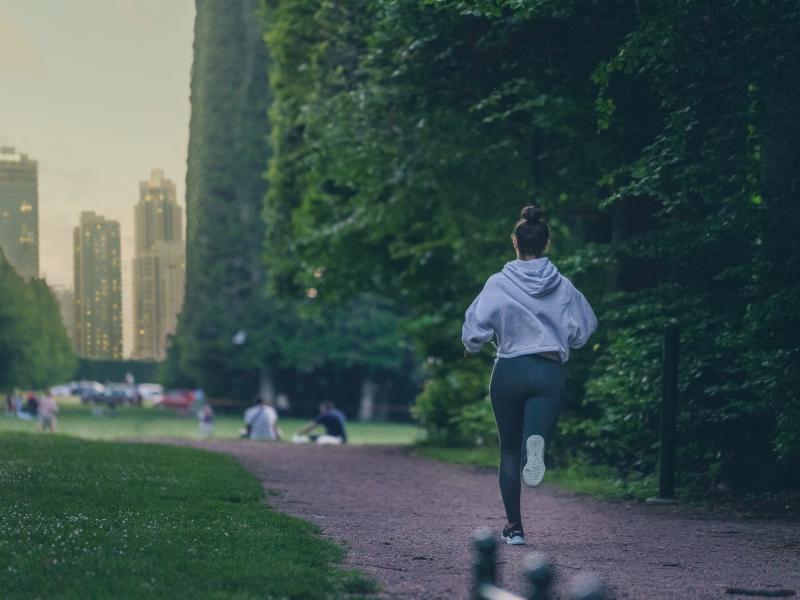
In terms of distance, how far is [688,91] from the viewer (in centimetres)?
1073

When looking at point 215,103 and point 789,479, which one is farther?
point 215,103

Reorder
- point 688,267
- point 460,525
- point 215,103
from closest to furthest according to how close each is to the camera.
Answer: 1. point 460,525
2. point 688,267
3. point 215,103

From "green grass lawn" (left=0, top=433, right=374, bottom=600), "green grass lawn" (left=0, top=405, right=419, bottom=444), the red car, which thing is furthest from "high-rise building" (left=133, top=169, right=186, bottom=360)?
the red car

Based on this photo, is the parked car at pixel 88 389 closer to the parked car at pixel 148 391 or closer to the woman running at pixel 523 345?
the parked car at pixel 148 391

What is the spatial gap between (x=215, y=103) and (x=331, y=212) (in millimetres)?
39033

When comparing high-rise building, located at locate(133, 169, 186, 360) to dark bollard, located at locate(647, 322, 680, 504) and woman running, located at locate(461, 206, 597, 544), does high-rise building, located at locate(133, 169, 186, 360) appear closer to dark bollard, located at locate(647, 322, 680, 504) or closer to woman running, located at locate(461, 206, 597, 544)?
dark bollard, located at locate(647, 322, 680, 504)

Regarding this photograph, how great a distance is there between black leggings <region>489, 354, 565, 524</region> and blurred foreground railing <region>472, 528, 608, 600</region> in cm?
352

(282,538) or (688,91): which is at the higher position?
(688,91)

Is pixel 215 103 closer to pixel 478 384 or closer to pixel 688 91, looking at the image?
pixel 478 384

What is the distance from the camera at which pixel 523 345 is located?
7.53 metres

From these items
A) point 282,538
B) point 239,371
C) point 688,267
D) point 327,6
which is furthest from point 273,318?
point 282,538

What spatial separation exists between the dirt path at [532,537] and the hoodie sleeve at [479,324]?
1.26 meters

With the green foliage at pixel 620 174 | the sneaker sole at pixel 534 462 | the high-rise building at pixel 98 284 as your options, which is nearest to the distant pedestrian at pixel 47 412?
the high-rise building at pixel 98 284

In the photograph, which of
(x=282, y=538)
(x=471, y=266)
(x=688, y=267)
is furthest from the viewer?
(x=471, y=266)
